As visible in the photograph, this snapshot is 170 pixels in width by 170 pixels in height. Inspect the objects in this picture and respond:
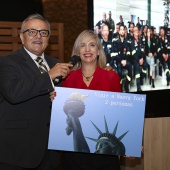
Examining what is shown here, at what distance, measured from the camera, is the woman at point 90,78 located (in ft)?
8.28

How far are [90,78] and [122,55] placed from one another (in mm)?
2541

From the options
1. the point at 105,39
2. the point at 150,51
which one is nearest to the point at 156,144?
the point at 105,39

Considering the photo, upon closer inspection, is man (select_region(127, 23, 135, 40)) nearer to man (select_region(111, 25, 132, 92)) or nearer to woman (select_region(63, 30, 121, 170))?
man (select_region(111, 25, 132, 92))

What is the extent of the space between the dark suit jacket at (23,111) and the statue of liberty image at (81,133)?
158 millimetres

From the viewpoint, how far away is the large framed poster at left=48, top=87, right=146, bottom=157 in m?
2.44

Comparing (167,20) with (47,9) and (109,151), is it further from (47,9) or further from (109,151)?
(109,151)

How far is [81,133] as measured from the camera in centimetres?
246

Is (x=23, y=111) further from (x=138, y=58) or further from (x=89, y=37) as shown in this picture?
(x=138, y=58)

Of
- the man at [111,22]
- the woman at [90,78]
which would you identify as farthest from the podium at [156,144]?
the man at [111,22]

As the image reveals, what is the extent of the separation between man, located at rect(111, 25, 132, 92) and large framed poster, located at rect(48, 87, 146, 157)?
8.64ft

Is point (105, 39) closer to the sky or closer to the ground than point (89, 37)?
closer to the sky

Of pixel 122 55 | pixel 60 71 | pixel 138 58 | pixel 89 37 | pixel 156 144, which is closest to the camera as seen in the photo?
pixel 60 71

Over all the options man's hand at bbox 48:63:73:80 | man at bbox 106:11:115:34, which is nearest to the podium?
man's hand at bbox 48:63:73:80

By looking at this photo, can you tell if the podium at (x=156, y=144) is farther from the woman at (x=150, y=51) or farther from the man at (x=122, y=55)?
the woman at (x=150, y=51)
